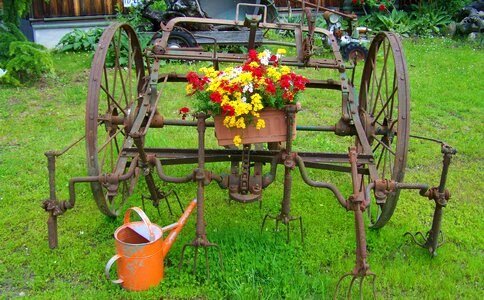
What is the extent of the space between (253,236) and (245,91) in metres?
1.19

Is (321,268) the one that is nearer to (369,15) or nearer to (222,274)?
(222,274)

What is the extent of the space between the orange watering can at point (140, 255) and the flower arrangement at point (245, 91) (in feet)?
2.64

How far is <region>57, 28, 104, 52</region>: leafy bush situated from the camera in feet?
32.7

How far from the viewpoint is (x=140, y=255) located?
328 centimetres

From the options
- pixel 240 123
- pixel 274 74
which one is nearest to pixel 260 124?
pixel 240 123

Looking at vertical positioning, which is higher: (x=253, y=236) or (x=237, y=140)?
(x=237, y=140)

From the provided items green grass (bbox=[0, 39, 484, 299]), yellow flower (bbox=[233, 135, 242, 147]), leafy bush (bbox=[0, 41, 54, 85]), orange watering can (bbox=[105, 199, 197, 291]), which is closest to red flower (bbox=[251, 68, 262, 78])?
yellow flower (bbox=[233, 135, 242, 147])

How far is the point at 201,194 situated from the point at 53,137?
3387 mm

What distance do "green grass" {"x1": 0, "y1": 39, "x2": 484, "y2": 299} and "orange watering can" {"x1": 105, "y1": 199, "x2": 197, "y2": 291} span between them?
3.1 inches

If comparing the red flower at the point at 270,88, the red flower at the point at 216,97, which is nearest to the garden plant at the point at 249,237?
the red flower at the point at 216,97

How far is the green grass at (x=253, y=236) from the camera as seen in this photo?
11.3 ft

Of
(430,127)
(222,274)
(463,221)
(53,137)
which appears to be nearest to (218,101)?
(222,274)

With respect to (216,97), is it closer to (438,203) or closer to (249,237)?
(249,237)

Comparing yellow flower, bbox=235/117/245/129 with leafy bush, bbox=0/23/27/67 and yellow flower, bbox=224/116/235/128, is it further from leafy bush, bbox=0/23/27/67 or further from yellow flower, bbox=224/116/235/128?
leafy bush, bbox=0/23/27/67
